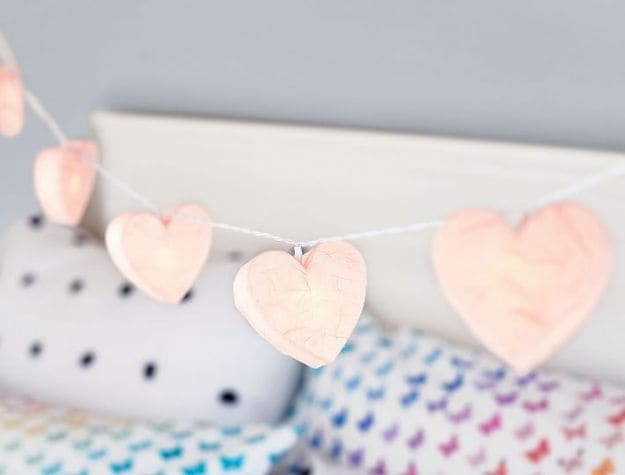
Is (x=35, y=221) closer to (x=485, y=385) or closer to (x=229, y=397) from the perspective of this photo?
(x=229, y=397)

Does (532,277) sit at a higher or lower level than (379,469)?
higher

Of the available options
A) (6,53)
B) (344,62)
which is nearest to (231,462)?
(344,62)

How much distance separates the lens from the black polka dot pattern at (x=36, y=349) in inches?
58.2

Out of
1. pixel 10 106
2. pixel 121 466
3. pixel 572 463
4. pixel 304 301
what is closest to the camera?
pixel 304 301

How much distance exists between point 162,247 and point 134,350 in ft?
1.75

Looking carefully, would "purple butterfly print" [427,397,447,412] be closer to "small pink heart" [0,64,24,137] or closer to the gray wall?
the gray wall

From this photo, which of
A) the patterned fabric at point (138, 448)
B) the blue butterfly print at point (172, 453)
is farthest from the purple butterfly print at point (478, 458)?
the blue butterfly print at point (172, 453)

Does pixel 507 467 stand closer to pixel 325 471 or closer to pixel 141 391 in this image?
pixel 325 471

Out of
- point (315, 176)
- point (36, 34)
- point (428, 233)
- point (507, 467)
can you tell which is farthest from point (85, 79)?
point (507, 467)

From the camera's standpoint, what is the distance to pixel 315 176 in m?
1.45

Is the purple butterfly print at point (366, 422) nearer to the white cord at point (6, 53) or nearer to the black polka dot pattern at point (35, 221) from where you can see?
the black polka dot pattern at point (35, 221)

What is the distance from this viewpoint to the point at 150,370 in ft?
4.53

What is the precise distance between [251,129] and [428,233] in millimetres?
337

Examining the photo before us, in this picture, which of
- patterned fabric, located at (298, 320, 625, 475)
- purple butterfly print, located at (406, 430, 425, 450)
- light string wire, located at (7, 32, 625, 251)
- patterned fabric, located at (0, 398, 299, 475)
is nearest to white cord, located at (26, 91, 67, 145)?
light string wire, located at (7, 32, 625, 251)
